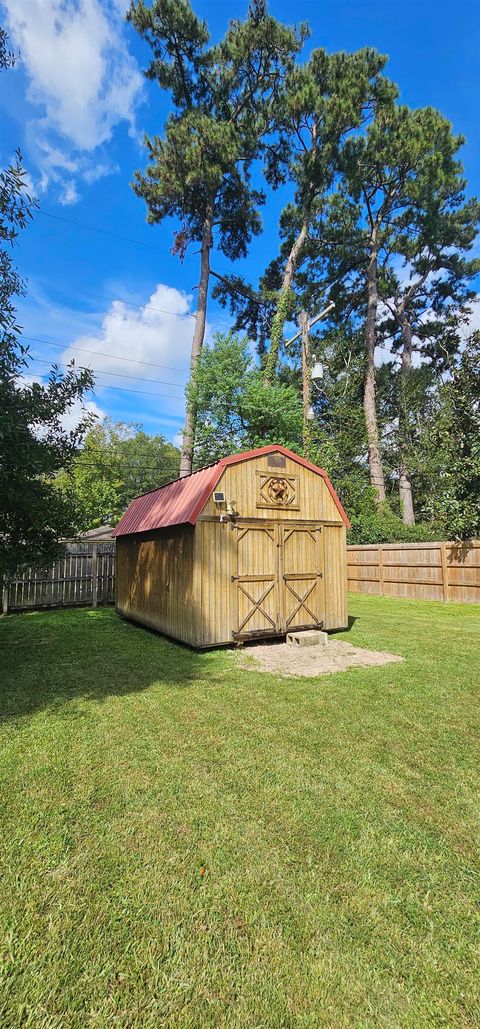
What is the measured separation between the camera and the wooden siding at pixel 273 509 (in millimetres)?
7008

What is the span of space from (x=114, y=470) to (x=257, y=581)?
2277 centimetres

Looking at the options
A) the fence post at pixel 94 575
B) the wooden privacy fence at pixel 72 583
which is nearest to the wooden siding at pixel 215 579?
the wooden privacy fence at pixel 72 583

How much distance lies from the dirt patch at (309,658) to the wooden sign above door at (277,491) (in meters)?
2.39

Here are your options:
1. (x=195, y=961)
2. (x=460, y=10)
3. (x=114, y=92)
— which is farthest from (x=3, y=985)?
(x=114, y=92)

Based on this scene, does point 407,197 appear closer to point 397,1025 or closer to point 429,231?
point 429,231

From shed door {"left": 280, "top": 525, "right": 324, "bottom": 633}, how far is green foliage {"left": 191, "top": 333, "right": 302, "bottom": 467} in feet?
34.6

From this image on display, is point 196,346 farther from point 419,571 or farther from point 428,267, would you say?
point 428,267

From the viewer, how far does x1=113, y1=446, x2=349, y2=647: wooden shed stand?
22.0 feet

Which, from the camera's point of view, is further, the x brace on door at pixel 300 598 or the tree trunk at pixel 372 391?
the tree trunk at pixel 372 391

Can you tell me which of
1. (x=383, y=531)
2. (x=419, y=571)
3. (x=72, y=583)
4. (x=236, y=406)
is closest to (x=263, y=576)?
(x=72, y=583)

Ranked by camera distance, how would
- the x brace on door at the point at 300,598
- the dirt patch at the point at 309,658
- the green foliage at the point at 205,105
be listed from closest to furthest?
the dirt patch at the point at 309,658 < the x brace on door at the point at 300,598 < the green foliage at the point at 205,105

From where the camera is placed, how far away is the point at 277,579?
289 inches

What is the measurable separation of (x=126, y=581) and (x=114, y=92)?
1345 cm

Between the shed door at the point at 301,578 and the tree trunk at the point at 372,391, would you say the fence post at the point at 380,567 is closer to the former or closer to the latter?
the tree trunk at the point at 372,391
